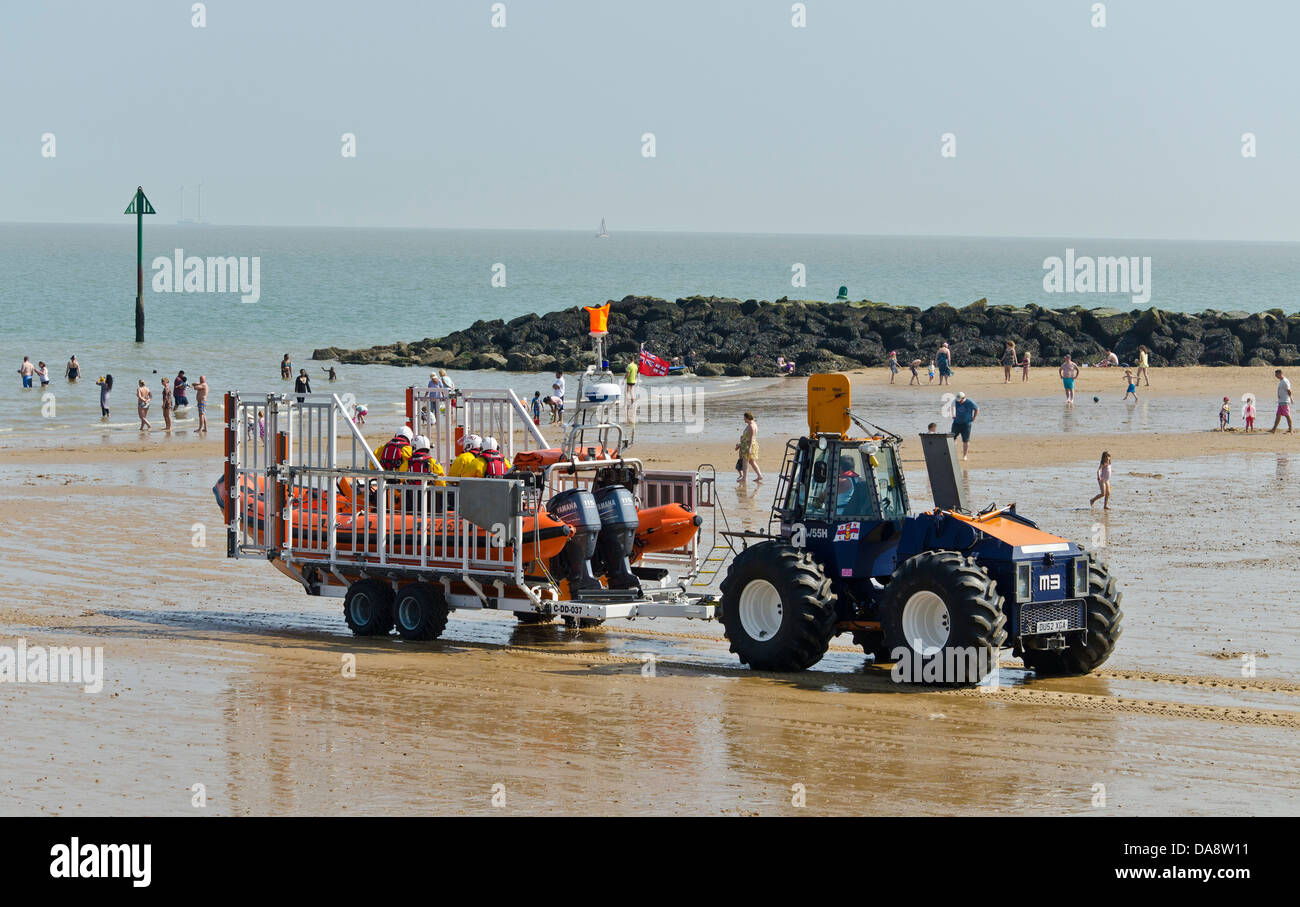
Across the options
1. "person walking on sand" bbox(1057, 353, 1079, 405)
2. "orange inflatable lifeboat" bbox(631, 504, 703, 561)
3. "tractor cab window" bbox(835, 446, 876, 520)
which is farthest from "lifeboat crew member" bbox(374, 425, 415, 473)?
"person walking on sand" bbox(1057, 353, 1079, 405)

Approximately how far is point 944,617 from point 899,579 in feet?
1.55

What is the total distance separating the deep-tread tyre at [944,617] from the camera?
12844 millimetres

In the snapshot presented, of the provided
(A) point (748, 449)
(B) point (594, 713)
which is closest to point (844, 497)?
(B) point (594, 713)

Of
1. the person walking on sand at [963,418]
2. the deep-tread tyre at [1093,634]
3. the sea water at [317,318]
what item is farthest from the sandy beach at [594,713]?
the sea water at [317,318]

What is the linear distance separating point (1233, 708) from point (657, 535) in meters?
5.97

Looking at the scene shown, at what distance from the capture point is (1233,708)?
→ 498 inches

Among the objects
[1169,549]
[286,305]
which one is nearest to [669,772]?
[1169,549]

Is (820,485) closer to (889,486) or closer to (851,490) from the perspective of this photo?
(851,490)

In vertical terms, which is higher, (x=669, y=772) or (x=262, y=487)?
(x=262, y=487)

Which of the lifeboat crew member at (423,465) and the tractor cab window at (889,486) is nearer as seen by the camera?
the tractor cab window at (889,486)

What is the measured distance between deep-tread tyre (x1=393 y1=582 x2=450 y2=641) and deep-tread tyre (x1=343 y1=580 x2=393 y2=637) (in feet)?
0.58

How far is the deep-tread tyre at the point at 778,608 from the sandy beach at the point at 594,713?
238mm

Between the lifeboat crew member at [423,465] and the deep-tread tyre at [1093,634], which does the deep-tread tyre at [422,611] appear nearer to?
the lifeboat crew member at [423,465]

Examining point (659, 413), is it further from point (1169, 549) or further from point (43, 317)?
point (43, 317)
